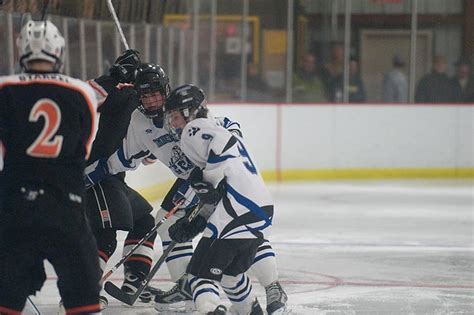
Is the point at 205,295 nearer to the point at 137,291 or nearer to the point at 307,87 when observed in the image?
the point at 137,291

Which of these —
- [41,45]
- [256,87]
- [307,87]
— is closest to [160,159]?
[41,45]

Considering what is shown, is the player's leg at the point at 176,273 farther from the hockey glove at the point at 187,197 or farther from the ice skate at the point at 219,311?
the ice skate at the point at 219,311

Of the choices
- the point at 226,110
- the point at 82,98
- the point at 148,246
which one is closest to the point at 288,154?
the point at 226,110

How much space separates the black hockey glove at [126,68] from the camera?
6258mm

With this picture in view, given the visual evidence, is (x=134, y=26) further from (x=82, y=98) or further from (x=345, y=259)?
(x=82, y=98)

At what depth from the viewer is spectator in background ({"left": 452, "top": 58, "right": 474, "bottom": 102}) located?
16.3m

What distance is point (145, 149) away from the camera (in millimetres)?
6465

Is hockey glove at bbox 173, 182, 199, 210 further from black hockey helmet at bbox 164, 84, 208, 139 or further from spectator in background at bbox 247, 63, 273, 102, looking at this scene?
spectator in background at bbox 247, 63, 273, 102

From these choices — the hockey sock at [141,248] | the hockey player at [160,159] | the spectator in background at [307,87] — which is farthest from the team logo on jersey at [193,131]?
the spectator in background at [307,87]

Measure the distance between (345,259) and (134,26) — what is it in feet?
14.8

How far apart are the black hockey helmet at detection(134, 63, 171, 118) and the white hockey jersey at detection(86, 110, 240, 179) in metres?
0.08

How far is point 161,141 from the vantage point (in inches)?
252

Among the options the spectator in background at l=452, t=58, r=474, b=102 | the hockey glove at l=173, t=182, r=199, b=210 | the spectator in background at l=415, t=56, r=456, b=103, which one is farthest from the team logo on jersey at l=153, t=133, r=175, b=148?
the spectator in background at l=452, t=58, r=474, b=102

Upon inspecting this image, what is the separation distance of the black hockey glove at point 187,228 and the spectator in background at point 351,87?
9.94 meters
